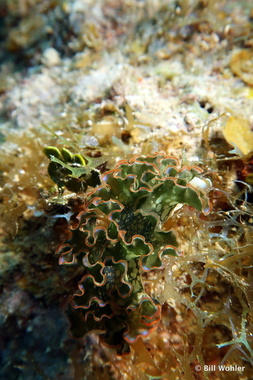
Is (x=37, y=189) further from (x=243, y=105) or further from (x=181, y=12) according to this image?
(x=181, y=12)

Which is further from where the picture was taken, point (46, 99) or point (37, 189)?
point (46, 99)

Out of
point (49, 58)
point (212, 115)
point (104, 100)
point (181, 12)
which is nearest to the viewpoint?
point (212, 115)

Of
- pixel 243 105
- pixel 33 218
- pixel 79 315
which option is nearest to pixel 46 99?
pixel 33 218

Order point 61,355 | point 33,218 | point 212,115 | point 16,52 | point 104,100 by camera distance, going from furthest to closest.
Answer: point 16,52, point 104,100, point 212,115, point 33,218, point 61,355

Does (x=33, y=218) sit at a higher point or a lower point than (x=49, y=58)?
lower

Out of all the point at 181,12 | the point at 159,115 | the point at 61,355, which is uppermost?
the point at 181,12

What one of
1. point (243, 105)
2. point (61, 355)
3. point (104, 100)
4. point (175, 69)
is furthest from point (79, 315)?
point (175, 69)
